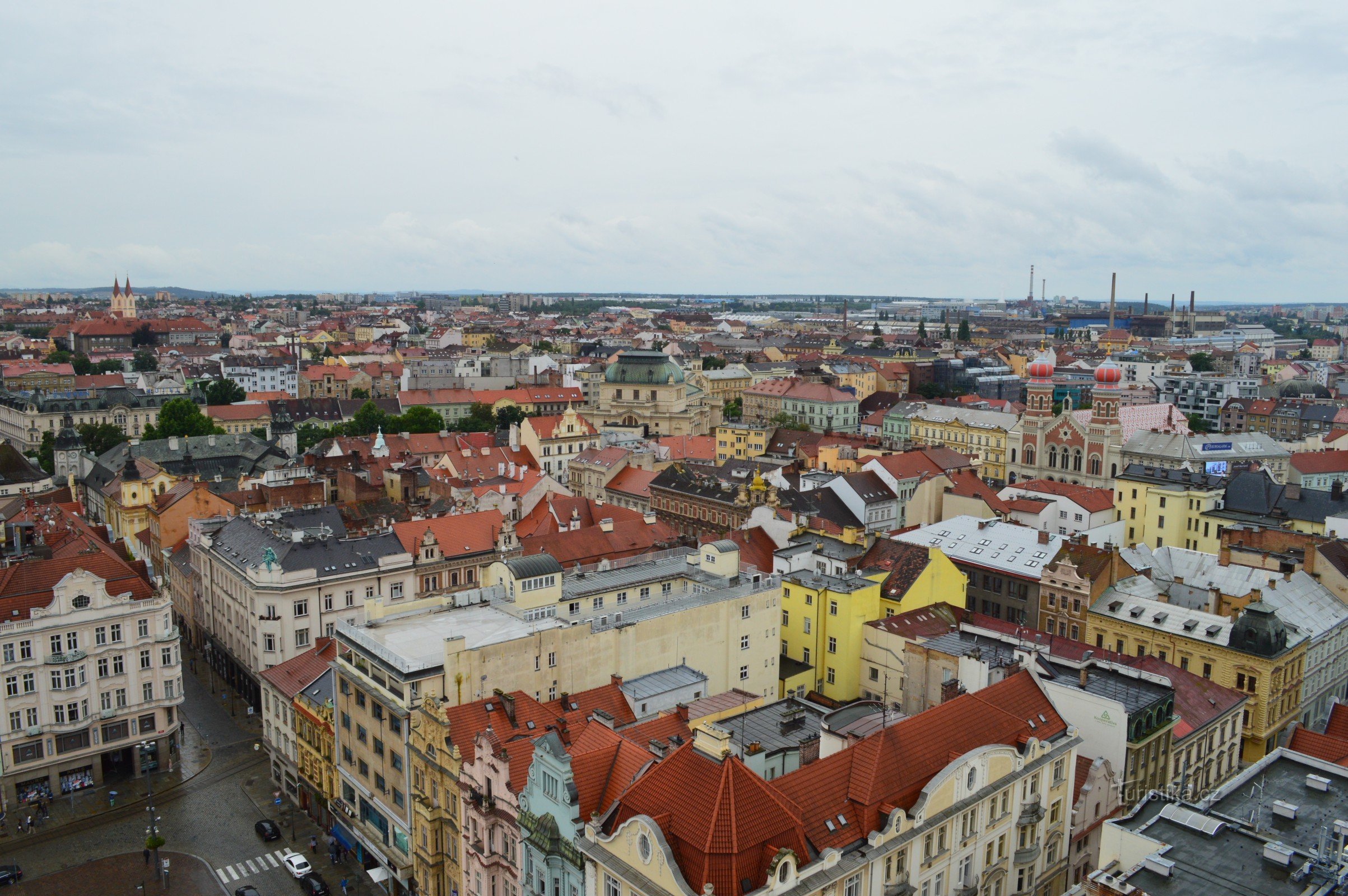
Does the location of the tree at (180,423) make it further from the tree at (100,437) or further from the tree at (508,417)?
the tree at (508,417)

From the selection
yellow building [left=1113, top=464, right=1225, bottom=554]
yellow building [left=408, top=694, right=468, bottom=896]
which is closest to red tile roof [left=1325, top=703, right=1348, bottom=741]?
yellow building [left=1113, top=464, right=1225, bottom=554]

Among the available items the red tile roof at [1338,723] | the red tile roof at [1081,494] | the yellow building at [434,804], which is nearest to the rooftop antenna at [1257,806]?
the red tile roof at [1338,723]

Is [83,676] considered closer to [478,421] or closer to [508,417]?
[478,421]

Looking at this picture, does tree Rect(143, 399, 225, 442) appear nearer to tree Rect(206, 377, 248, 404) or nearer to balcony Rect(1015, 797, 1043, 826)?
tree Rect(206, 377, 248, 404)

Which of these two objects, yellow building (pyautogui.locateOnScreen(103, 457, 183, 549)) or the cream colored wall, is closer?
the cream colored wall

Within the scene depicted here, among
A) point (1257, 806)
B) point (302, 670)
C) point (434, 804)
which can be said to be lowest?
point (434, 804)

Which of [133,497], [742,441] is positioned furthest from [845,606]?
[742,441]
